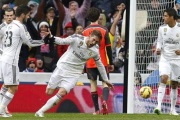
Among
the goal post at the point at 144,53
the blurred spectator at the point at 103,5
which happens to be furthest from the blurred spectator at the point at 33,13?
the goal post at the point at 144,53

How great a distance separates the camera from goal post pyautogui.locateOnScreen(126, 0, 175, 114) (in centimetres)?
1189

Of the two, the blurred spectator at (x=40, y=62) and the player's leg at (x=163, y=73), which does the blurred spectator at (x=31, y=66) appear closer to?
the blurred spectator at (x=40, y=62)

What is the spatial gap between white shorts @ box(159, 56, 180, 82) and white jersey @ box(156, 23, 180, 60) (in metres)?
0.10

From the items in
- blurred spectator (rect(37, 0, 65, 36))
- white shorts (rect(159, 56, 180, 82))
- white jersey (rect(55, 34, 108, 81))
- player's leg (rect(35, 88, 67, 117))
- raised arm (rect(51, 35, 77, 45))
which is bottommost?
player's leg (rect(35, 88, 67, 117))

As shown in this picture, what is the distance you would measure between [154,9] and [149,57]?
117 cm

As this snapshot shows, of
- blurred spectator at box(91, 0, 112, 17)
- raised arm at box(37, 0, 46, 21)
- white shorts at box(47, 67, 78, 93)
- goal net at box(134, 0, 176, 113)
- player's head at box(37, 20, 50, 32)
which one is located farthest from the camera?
blurred spectator at box(91, 0, 112, 17)

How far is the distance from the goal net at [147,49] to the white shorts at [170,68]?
1.50 metres

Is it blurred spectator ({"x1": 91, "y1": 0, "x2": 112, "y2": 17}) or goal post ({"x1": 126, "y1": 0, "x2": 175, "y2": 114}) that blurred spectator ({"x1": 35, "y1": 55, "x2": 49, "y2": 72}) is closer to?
blurred spectator ({"x1": 91, "y1": 0, "x2": 112, "y2": 17})

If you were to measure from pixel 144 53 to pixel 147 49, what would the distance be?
0.40 ft

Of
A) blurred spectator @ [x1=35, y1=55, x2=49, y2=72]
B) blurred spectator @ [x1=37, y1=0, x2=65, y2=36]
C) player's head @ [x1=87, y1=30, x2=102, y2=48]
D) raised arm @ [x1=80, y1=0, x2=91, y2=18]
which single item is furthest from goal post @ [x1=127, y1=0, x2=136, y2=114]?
player's head @ [x1=87, y1=30, x2=102, y2=48]

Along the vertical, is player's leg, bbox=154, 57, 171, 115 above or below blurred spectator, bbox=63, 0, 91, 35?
below

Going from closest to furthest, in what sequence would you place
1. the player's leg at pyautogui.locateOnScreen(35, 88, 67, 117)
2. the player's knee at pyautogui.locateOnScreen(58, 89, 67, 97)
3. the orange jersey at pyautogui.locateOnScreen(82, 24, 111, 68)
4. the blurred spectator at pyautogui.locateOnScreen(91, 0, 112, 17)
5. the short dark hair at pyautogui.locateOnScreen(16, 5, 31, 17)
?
the player's leg at pyautogui.locateOnScreen(35, 88, 67, 117)
the player's knee at pyautogui.locateOnScreen(58, 89, 67, 97)
the short dark hair at pyautogui.locateOnScreen(16, 5, 31, 17)
the orange jersey at pyautogui.locateOnScreen(82, 24, 111, 68)
the blurred spectator at pyautogui.locateOnScreen(91, 0, 112, 17)

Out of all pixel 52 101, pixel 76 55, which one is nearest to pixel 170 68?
pixel 76 55

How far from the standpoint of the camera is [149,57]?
41.6 ft
